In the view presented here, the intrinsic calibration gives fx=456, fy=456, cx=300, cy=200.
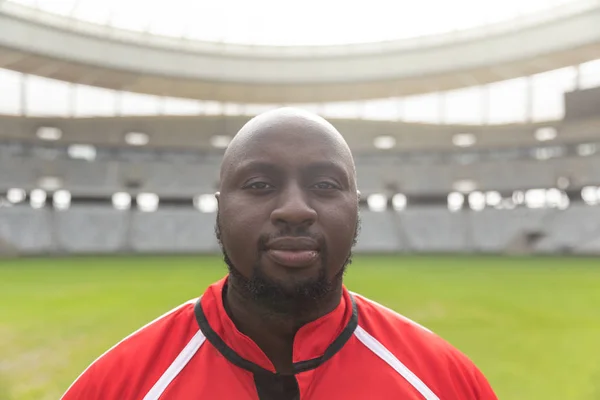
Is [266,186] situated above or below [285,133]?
below

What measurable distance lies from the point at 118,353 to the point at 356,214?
0.80 metres

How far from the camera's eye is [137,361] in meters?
1.31

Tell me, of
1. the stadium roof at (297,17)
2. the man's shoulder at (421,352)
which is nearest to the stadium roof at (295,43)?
the stadium roof at (297,17)

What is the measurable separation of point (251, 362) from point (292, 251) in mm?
361

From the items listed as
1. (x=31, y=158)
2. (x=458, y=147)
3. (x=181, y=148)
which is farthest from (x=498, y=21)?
(x=31, y=158)

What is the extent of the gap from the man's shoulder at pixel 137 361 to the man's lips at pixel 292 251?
1.34 feet

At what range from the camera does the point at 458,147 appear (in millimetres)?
36688

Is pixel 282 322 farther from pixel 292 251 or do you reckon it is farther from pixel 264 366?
pixel 292 251

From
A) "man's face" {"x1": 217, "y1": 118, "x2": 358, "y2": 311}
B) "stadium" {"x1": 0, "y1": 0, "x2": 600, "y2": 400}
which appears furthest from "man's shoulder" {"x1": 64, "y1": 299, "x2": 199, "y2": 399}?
"stadium" {"x1": 0, "y1": 0, "x2": 600, "y2": 400}

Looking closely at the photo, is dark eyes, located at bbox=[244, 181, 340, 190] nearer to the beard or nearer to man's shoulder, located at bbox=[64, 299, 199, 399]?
the beard

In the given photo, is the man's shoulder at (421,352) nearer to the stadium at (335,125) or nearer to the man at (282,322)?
the man at (282,322)

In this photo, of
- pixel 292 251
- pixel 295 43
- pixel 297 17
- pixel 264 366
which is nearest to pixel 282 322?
pixel 264 366

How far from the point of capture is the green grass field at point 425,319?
176 inches

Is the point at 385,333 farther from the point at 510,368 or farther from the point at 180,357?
the point at 510,368
